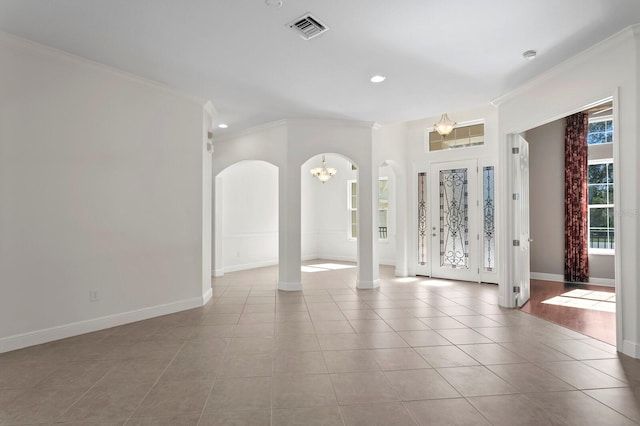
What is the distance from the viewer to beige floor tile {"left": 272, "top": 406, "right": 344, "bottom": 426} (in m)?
2.18

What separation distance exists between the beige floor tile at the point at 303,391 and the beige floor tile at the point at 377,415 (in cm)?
16

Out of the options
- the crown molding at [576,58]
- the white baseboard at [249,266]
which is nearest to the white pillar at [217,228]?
the white baseboard at [249,266]

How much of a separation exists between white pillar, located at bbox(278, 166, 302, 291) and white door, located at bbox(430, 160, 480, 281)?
2.93 meters

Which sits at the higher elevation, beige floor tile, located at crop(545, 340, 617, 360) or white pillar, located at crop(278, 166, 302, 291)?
white pillar, located at crop(278, 166, 302, 291)

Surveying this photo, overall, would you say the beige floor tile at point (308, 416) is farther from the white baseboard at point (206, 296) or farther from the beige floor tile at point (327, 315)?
the white baseboard at point (206, 296)

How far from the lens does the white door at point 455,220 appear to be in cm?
679

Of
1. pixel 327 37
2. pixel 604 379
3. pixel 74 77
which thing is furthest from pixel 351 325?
pixel 74 77

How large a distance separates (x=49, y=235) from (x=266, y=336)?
242 cm

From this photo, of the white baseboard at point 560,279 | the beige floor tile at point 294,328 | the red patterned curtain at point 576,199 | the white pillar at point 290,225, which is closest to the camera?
the beige floor tile at point 294,328

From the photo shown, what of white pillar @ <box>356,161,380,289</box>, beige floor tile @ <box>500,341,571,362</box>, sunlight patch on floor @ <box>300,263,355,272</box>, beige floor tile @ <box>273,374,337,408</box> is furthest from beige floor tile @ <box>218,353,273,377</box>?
sunlight patch on floor @ <box>300,263,355,272</box>

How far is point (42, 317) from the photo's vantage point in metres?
3.53

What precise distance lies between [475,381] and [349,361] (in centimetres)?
102

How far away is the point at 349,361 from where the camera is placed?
314cm

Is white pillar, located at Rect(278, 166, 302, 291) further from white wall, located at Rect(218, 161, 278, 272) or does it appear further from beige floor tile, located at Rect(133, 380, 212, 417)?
beige floor tile, located at Rect(133, 380, 212, 417)
